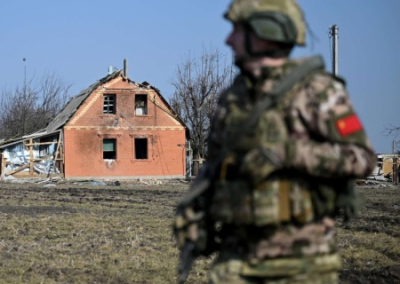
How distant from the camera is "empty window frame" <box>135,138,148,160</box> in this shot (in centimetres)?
4539

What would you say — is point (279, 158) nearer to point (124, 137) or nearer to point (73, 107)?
point (124, 137)

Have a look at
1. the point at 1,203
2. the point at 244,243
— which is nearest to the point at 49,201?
the point at 1,203

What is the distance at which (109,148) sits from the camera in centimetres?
4450

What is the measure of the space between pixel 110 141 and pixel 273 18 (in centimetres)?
4172

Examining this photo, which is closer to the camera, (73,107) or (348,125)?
(348,125)

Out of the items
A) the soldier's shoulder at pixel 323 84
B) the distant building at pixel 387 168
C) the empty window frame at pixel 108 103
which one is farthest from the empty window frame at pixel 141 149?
the soldier's shoulder at pixel 323 84

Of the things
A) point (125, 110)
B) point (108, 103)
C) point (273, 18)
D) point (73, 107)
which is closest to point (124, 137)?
point (125, 110)

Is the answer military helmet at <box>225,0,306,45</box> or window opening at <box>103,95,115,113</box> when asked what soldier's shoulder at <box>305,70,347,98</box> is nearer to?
military helmet at <box>225,0,306,45</box>

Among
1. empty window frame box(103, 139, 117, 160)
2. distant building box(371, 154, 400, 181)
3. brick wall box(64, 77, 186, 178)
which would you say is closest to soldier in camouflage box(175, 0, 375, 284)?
distant building box(371, 154, 400, 181)

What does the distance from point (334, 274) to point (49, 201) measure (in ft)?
61.5

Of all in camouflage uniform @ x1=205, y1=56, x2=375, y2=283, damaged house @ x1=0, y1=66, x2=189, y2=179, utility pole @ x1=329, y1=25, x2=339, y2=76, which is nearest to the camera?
camouflage uniform @ x1=205, y1=56, x2=375, y2=283

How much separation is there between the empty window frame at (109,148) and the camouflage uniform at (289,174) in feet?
136

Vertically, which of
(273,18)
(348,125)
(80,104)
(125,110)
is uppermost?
(80,104)

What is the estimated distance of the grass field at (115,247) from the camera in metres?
8.59
